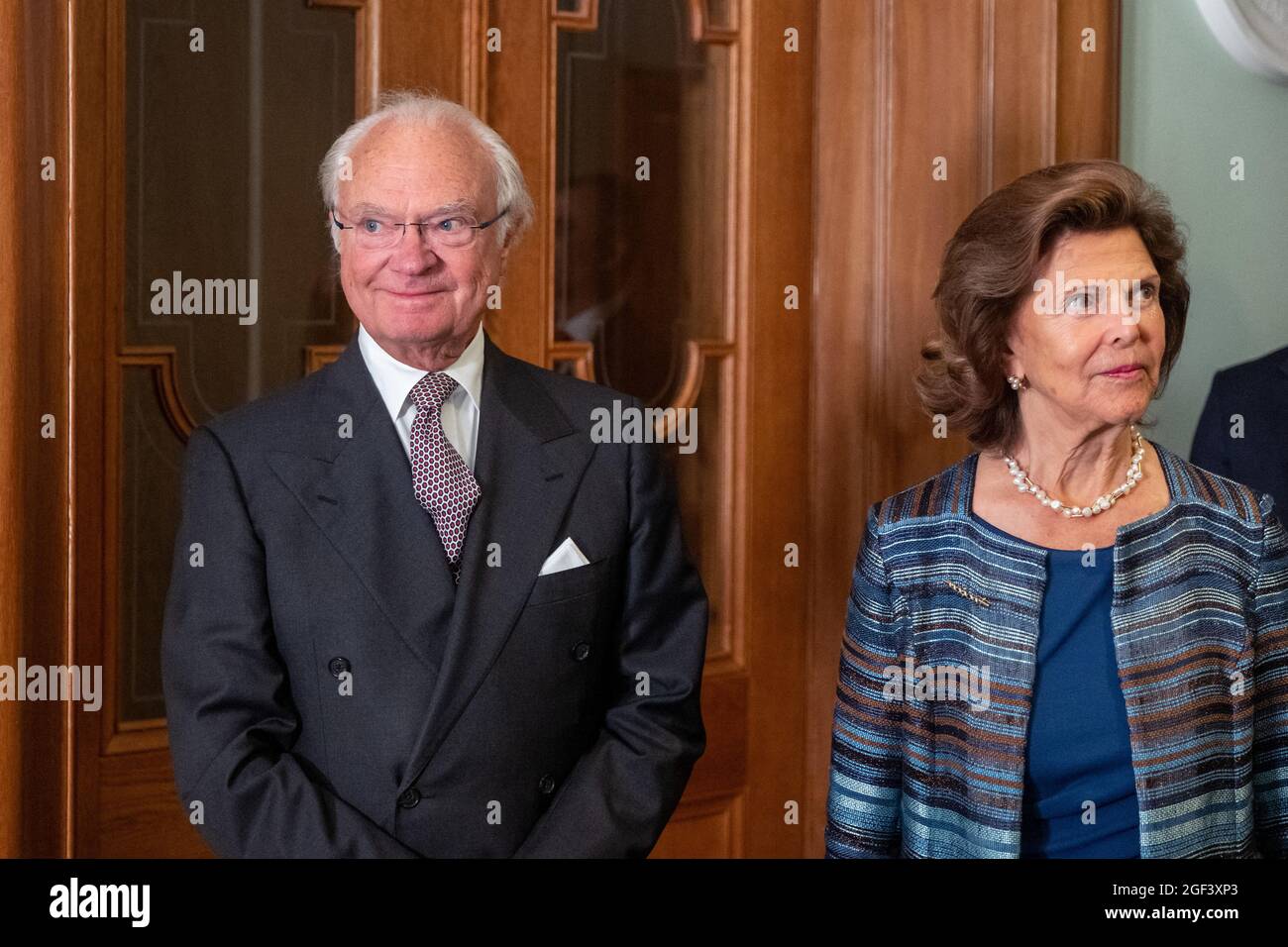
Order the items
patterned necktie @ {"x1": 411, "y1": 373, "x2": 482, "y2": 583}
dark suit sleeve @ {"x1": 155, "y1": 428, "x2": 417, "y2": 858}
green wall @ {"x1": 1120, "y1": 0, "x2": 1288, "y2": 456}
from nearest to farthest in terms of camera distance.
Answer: dark suit sleeve @ {"x1": 155, "y1": 428, "x2": 417, "y2": 858} < patterned necktie @ {"x1": 411, "y1": 373, "x2": 482, "y2": 583} < green wall @ {"x1": 1120, "y1": 0, "x2": 1288, "y2": 456}

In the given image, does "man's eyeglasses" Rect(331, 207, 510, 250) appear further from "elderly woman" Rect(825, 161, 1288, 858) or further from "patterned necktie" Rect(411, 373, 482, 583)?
"elderly woman" Rect(825, 161, 1288, 858)

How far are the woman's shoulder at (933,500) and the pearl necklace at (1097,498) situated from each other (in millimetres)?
62

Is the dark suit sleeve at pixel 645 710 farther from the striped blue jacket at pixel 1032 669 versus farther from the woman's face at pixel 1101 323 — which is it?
the woman's face at pixel 1101 323

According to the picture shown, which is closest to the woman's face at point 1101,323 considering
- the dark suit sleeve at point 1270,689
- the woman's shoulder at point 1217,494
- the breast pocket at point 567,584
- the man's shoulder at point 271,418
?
the woman's shoulder at point 1217,494

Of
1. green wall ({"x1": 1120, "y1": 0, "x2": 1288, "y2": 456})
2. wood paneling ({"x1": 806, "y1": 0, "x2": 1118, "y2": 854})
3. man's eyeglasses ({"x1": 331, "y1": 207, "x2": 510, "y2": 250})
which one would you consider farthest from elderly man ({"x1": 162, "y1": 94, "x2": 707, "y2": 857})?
green wall ({"x1": 1120, "y1": 0, "x2": 1288, "y2": 456})

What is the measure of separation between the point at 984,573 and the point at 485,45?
3.58ft

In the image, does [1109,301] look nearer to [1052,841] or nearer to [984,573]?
[984,573]

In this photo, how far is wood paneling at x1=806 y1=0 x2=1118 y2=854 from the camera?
2611 millimetres

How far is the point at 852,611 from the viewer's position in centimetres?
195

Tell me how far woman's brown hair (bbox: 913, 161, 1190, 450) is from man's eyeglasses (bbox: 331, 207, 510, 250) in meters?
0.64

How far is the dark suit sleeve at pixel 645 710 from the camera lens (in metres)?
1.72

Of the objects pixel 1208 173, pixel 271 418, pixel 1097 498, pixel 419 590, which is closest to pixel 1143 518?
pixel 1097 498

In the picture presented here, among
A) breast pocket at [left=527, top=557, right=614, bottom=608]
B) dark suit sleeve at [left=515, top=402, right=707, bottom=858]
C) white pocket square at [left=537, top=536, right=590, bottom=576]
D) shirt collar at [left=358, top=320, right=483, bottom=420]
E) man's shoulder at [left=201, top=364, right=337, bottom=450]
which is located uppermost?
shirt collar at [left=358, top=320, right=483, bottom=420]
